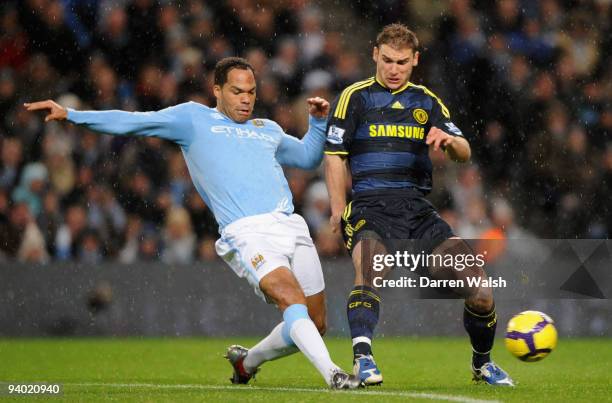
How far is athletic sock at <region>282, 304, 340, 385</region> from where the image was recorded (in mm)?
6652

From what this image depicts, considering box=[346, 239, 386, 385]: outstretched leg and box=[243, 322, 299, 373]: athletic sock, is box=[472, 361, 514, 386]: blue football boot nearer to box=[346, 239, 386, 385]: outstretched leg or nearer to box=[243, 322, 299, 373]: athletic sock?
box=[346, 239, 386, 385]: outstretched leg

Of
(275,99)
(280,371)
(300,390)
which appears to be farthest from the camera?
(275,99)

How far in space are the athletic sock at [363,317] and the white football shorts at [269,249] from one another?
16.1 inches

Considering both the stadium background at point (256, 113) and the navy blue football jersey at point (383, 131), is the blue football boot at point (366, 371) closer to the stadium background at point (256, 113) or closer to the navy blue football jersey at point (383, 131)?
the navy blue football jersey at point (383, 131)

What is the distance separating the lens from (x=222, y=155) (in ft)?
24.7

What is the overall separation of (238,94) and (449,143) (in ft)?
4.81

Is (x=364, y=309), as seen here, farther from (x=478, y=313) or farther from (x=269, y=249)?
(x=478, y=313)

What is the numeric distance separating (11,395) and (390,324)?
289 inches

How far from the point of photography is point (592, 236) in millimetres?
13703

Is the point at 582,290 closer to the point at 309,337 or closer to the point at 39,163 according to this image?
the point at 39,163

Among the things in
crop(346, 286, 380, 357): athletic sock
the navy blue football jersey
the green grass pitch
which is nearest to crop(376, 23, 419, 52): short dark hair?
the navy blue football jersey

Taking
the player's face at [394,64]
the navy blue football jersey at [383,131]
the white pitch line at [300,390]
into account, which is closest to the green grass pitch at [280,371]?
the white pitch line at [300,390]

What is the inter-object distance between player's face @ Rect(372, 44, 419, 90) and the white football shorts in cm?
103

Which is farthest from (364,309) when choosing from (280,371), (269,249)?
(280,371)
